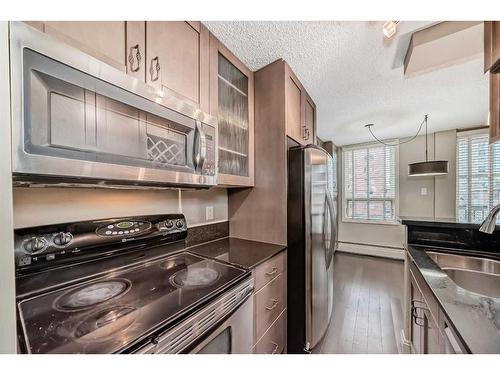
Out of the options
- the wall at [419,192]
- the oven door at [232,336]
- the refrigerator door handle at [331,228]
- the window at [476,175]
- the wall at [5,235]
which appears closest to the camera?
the wall at [5,235]

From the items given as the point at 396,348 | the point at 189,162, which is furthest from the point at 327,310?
the point at 189,162

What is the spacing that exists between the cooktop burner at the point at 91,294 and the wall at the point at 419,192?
4.39 meters

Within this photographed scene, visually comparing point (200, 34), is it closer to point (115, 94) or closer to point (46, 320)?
point (115, 94)

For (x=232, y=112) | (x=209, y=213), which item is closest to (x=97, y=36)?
(x=232, y=112)

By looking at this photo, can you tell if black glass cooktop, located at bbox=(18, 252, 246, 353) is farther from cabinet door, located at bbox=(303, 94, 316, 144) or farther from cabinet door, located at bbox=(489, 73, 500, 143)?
cabinet door, located at bbox=(303, 94, 316, 144)

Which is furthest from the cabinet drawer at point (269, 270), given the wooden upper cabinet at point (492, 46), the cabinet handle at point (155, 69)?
the wooden upper cabinet at point (492, 46)

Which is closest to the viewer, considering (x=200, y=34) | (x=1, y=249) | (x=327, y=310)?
(x=1, y=249)

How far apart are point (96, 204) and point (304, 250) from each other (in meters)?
1.31

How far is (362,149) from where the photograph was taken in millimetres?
4195

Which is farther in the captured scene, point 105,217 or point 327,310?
point 327,310

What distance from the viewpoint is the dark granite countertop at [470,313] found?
0.55 metres

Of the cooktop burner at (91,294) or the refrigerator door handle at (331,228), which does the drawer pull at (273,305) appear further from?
the cooktop burner at (91,294)

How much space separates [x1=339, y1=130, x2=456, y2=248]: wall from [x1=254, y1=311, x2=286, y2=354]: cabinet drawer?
3.36 m

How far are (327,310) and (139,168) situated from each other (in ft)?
6.11
